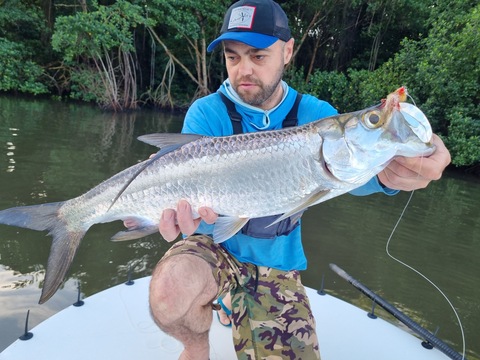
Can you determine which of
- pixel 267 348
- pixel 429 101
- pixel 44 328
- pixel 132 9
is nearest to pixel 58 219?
pixel 44 328

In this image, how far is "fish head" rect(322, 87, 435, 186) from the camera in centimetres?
192

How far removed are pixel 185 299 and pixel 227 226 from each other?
1.71 feet

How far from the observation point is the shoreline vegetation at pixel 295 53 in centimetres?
1282

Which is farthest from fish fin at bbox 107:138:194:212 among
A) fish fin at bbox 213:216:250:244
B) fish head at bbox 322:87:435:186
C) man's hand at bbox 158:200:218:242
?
fish head at bbox 322:87:435:186

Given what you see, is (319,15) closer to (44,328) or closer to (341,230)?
(341,230)

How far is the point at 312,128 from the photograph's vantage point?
2131mm

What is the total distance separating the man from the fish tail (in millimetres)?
555

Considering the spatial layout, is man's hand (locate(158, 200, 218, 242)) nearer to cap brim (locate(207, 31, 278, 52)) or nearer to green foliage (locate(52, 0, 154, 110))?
cap brim (locate(207, 31, 278, 52))

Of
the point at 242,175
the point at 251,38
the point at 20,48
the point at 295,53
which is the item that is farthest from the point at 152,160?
the point at 20,48

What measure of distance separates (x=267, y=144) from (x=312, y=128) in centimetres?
27

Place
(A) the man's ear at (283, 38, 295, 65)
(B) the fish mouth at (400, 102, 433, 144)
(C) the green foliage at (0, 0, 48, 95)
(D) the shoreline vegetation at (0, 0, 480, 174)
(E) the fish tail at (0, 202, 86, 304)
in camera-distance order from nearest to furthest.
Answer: (B) the fish mouth at (400, 102, 433, 144) < (E) the fish tail at (0, 202, 86, 304) < (A) the man's ear at (283, 38, 295, 65) < (D) the shoreline vegetation at (0, 0, 480, 174) < (C) the green foliage at (0, 0, 48, 95)

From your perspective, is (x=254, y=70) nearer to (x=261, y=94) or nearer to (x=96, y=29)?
(x=261, y=94)

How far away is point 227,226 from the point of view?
2307mm

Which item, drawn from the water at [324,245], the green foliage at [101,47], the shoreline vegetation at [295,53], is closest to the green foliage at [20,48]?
the shoreline vegetation at [295,53]
